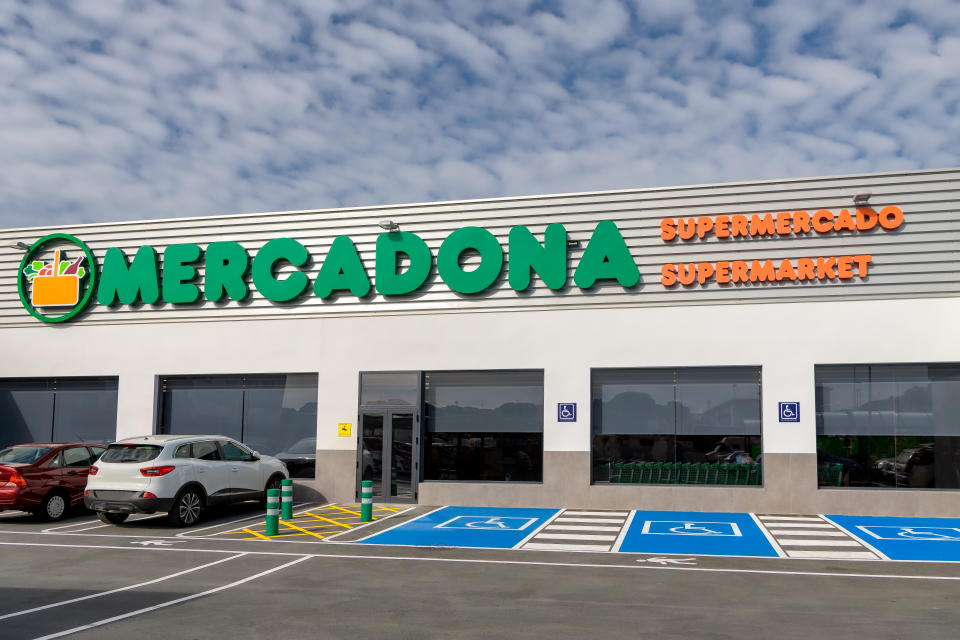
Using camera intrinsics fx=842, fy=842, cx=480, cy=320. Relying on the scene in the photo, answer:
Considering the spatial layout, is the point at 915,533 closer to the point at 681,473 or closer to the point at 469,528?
the point at 681,473

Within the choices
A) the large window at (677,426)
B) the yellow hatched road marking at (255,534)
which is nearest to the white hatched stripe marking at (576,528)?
the large window at (677,426)

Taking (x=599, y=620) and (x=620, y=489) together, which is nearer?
(x=599, y=620)

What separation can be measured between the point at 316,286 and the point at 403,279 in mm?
2118

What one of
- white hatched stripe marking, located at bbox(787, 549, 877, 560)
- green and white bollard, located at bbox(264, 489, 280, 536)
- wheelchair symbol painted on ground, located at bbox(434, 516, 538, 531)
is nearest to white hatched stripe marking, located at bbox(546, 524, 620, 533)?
wheelchair symbol painted on ground, located at bbox(434, 516, 538, 531)

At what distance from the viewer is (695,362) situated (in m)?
17.2

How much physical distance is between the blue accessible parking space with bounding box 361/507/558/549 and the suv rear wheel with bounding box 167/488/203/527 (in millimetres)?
3509

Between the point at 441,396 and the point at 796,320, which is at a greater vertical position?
the point at 796,320

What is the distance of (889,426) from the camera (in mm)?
16469

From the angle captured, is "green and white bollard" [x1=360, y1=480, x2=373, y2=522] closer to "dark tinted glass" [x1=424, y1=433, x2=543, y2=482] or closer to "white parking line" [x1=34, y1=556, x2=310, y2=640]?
"dark tinted glass" [x1=424, y1=433, x2=543, y2=482]

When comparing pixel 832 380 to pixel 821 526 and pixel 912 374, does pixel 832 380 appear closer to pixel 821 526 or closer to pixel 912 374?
pixel 912 374

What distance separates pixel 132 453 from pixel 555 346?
851 cm

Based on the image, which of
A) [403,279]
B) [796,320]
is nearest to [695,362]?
[796,320]

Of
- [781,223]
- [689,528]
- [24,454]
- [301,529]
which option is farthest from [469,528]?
[781,223]

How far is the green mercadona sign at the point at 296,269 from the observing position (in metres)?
18.2
